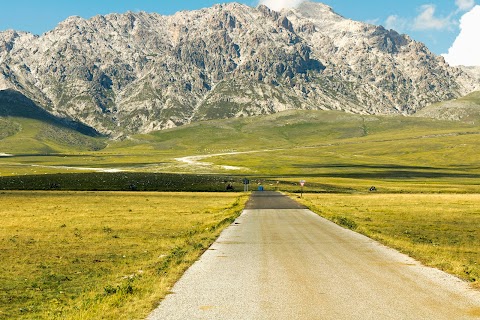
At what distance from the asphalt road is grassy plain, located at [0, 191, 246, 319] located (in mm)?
1285

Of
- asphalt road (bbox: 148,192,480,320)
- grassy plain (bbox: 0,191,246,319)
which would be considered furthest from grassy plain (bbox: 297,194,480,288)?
grassy plain (bbox: 0,191,246,319)

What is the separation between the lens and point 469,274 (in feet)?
60.0

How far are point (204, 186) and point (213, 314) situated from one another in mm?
105074

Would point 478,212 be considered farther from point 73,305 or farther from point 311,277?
point 73,305

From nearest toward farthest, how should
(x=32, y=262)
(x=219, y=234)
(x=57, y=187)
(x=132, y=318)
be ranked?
(x=132, y=318)
(x=32, y=262)
(x=219, y=234)
(x=57, y=187)

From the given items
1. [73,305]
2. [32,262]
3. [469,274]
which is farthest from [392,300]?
[32,262]

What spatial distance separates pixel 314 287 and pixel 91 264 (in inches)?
493

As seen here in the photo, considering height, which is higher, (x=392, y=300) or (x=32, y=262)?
(x=392, y=300)

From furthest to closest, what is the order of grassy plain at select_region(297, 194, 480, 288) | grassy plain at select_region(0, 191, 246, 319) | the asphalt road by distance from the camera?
1. grassy plain at select_region(297, 194, 480, 288)
2. grassy plain at select_region(0, 191, 246, 319)
3. the asphalt road

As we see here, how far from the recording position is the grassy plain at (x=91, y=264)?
46.1 ft

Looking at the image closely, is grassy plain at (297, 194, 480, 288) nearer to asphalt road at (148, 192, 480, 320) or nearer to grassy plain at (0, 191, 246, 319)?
asphalt road at (148, 192, 480, 320)

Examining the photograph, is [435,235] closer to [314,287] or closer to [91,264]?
[314,287]

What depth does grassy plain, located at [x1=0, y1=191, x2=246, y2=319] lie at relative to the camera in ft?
46.1

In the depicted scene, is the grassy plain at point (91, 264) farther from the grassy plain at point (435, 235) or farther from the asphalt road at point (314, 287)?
the grassy plain at point (435, 235)
